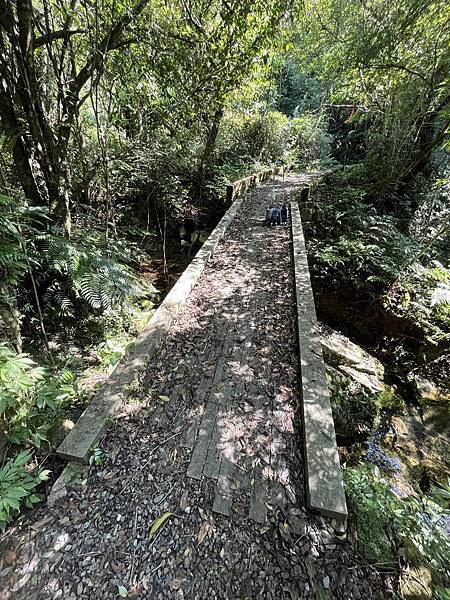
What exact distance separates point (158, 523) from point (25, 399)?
1229 millimetres

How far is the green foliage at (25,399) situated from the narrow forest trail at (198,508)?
1.51 ft

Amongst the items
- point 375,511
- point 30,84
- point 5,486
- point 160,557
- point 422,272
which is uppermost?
point 30,84

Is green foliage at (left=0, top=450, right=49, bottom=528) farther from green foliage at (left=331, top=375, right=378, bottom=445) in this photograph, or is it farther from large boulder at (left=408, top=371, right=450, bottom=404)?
large boulder at (left=408, top=371, right=450, bottom=404)

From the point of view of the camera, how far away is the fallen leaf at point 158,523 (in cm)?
159

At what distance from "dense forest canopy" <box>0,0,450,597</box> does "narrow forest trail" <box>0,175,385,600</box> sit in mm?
366

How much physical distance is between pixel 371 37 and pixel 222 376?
766cm

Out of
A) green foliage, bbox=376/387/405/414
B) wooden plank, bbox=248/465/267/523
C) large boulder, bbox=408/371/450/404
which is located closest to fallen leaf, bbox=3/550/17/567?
wooden plank, bbox=248/465/267/523

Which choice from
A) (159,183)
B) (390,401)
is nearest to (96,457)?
(390,401)

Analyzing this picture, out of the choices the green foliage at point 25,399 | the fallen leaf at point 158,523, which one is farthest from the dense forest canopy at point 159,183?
the fallen leaf at point 158,523

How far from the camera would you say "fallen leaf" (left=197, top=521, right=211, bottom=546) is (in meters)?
1.58

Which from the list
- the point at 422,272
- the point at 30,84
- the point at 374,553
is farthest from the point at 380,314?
the point at 30,84

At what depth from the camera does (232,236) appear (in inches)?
218

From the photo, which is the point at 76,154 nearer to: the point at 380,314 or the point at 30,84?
the point at 30,84

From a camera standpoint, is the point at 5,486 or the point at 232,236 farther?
the point at 232,236
